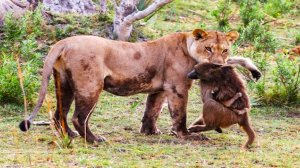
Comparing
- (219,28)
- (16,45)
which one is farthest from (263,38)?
(16,45)

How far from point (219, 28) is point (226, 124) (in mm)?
5530

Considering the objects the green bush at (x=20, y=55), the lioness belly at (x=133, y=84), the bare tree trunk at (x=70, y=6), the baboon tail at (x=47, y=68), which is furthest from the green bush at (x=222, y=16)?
the baboon tail at (x=47, y=68)

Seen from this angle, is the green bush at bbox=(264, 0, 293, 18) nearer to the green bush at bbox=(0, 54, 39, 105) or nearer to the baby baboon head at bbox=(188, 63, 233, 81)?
the green bush at bbox=(0, 54, 39, 105)

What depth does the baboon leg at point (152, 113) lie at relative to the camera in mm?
8062

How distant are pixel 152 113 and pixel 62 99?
3.65 feet

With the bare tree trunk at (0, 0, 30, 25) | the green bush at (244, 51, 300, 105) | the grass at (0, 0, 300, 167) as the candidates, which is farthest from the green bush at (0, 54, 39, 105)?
the green bush at (244, 51, 300, 105)

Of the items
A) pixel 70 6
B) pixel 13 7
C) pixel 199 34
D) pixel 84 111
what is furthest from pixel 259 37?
pixel 84 111

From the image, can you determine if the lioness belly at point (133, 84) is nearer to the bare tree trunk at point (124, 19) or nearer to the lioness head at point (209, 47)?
the lioness head at point (209, 47)

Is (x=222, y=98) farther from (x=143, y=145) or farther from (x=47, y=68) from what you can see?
Answer: (x=47, y=68)

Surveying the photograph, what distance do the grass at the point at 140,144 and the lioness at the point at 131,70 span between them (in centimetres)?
28

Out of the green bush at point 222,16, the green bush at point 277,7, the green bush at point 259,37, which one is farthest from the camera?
the green bush at point 277,7

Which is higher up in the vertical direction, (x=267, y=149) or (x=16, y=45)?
(x=16, y=45)

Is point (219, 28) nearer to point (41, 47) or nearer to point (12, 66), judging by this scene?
point (41, 47)

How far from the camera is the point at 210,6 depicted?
15.9 metres
